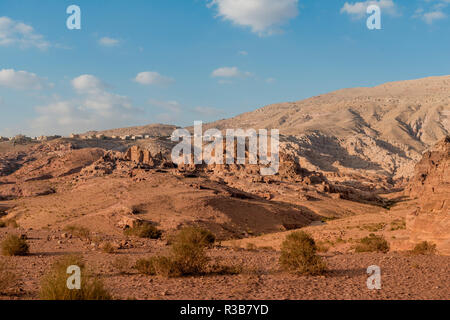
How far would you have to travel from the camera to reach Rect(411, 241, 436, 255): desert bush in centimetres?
1289

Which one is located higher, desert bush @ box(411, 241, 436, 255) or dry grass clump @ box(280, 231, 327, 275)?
dry grass clump @ box(280, 231, 327, 275)

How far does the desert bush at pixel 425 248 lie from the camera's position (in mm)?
12891

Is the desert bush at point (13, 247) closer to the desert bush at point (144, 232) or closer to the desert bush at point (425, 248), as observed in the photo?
the desert bush at point (144, 232)

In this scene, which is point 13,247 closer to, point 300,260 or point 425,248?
point 300,260

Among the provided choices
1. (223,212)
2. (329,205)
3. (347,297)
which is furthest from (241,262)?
(329,205)

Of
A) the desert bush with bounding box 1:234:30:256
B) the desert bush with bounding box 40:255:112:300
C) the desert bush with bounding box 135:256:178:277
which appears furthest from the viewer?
the desert bush with bounding box 1:234:30:256

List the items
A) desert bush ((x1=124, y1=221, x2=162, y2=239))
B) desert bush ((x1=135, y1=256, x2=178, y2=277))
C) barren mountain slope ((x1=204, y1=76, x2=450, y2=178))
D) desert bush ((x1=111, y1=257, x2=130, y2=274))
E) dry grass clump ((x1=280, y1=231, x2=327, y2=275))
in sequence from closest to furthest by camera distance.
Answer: desert bush ((x1=135, y1=256, x2=178, y2=277))
dry grass clump ((x1=280, y1=231, x2=327, y2=275))
desert bush ((x1=111, y1=257, x2=130, y2=274))
desert bush ((x1=124, y1=221, x2=162, y2=239))
barren mountain slope ((x1=204, y1=76, x2=450, y2=178))

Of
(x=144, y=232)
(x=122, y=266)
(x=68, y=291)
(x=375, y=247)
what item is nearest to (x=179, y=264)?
(x=122, y=266)

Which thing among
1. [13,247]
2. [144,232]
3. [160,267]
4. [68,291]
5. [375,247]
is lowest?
[144,232]

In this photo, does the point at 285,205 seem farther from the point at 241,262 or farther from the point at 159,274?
the point at 159,274

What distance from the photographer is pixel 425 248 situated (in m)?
13.2

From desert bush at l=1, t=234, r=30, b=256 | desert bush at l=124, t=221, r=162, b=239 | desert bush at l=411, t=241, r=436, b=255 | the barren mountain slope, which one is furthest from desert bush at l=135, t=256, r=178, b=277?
the barren mountain slope

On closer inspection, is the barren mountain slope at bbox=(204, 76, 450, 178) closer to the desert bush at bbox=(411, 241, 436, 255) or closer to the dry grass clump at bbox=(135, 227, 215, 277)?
the desert bush at bbox=(411, 241, 436, 255)
